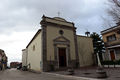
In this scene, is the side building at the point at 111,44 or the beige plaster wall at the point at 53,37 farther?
the side building at the point at 111,44

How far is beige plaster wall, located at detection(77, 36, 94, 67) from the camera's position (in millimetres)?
21022

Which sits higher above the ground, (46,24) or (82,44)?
(46,24)

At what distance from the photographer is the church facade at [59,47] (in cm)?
1667

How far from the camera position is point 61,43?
18.8 metres

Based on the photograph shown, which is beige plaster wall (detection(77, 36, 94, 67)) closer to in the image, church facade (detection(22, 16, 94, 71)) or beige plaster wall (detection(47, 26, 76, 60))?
church facade (detection(22, 16, 94, 71))

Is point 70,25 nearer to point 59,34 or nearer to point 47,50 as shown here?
point 59,34

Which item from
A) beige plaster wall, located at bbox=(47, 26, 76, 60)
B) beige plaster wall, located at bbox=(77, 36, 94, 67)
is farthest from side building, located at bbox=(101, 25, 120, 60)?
beige plaster wall, located at bbox=(47, 26, 76, 60)

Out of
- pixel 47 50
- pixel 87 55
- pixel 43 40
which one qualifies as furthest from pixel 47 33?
pixel 87 55

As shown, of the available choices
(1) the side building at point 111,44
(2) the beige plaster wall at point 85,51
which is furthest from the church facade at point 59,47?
(1) the side building at point 111,44

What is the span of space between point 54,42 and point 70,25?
219 inches

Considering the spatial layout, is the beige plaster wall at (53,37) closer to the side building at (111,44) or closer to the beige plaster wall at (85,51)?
the beige plaster wall at (85,51)

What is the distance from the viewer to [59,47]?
18.4m

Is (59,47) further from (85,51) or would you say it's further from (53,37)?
(85,51)

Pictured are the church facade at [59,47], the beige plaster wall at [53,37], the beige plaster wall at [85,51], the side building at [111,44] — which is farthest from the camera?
the beige plaster wall at [85,51]
